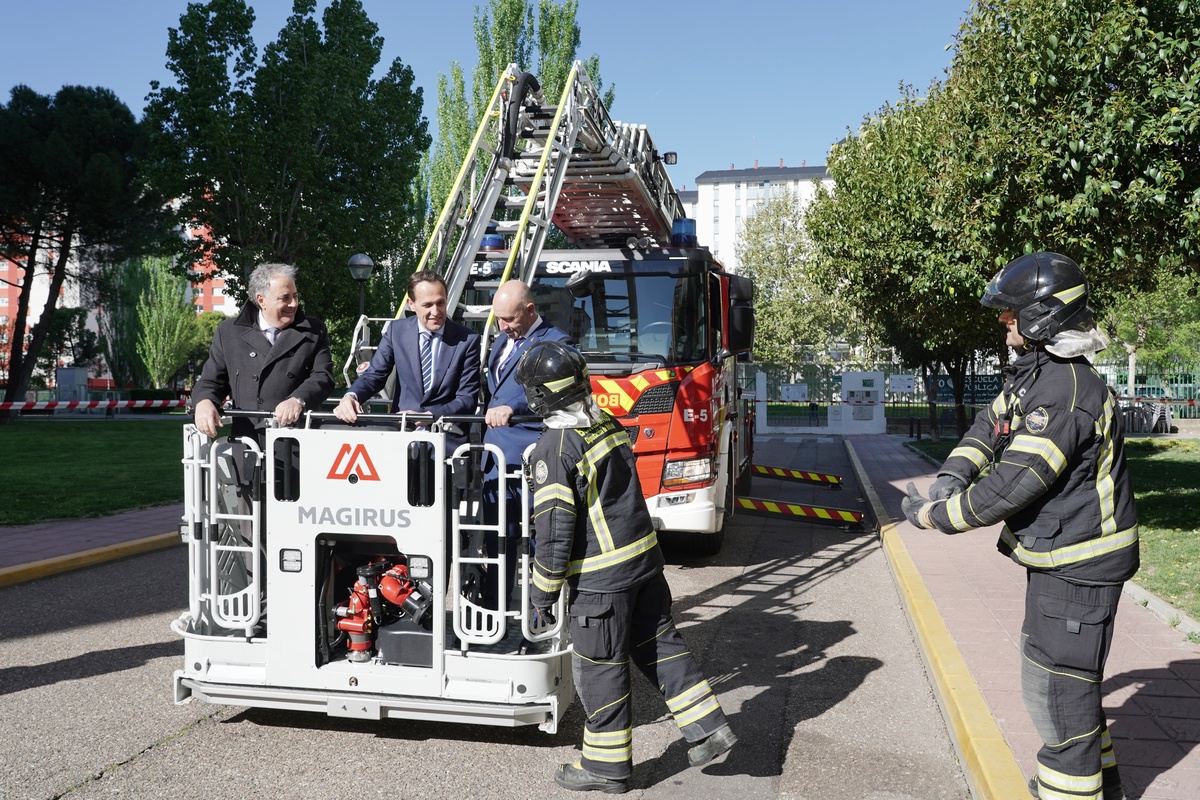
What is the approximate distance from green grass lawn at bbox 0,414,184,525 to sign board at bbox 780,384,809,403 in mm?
18188

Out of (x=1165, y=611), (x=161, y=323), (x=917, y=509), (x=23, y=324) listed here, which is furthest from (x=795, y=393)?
(x=161, y=323)

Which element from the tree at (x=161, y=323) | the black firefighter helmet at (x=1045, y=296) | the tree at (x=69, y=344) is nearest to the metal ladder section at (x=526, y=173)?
the black firefighter helmet at (x=1045, y=296)

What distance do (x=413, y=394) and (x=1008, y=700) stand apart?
3308 mm

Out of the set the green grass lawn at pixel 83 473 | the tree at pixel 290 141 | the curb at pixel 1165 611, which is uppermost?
the tree at pixel 290 141

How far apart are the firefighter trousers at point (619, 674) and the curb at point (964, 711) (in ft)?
3.40

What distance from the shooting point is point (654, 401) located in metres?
7.86

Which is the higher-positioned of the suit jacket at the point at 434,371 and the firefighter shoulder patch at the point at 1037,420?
the suit jacket at the point at 434,371

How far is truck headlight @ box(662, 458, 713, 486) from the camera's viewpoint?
7918mm

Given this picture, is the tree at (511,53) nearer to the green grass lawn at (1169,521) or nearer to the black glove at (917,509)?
the green grass lawn at (1169,521)

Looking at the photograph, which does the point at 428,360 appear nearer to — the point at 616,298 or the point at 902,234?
the point at 616,298

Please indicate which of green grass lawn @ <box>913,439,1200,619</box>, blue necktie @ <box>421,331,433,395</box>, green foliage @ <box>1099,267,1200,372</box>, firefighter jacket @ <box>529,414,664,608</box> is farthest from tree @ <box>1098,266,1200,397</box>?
firefighter jacket @ <box>529,414,664,608</box>

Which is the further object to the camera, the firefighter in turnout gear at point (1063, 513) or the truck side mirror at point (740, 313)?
the truck side mirror at point (740, 313)

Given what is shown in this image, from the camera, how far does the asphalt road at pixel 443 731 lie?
3.94 metres

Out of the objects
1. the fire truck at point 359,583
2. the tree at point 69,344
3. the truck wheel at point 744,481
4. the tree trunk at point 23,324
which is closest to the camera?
the fire truck at point 359,583
